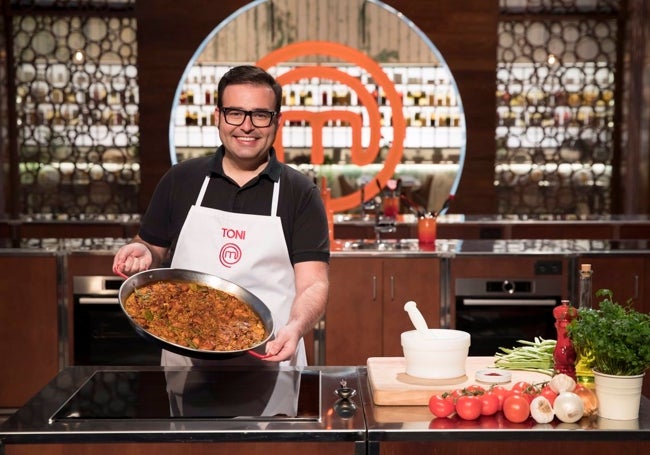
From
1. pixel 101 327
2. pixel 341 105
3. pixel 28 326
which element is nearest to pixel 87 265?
pixel 101 327

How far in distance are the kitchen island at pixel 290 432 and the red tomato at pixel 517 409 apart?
19 mm

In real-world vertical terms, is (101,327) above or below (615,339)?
below

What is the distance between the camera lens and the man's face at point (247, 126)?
2.46 m

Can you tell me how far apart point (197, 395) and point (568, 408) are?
0.85 m

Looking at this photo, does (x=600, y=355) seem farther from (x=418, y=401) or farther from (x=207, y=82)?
(x=207, y=82)

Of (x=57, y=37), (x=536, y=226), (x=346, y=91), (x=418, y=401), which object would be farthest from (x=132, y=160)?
(x=418, y=401)

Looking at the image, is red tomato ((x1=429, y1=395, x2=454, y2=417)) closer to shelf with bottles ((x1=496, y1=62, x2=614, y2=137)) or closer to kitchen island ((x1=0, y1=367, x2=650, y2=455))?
kitchen island ((x1=0, y1=367, x2=650, y2=455))

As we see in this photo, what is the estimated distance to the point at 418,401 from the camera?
2.05 metres

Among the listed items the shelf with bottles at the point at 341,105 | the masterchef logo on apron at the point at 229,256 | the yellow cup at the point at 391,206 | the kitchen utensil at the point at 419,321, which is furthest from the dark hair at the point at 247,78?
the shelf with bottles at the point at 341,105

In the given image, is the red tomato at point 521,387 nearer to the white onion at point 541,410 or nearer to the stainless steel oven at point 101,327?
the white onion at point 541,410

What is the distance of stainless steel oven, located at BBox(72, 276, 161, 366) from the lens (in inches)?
185

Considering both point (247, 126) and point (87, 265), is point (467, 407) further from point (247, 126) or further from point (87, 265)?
point (87, 265)

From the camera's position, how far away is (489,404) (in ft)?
6.36

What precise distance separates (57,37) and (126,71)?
755 mm
